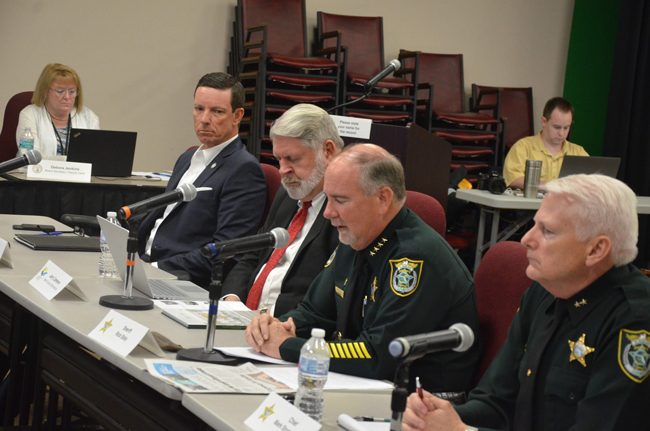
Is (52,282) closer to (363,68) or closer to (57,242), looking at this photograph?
(57,242)

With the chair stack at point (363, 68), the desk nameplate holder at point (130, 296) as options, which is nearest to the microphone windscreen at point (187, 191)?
the desk nameplate holder at point (130, 296)

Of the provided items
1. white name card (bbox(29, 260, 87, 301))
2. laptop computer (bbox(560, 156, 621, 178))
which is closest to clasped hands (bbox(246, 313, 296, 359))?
white name card (bbox(29, 260, 87, 301))

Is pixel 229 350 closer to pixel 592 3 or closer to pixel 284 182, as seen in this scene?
→ pixel 284 182

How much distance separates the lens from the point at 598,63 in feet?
31.6

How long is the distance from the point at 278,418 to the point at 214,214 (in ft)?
7.59

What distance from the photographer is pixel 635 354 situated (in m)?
1.86

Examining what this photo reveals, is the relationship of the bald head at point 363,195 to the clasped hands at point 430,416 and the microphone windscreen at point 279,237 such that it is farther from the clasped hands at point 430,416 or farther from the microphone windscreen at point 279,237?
the clasped hands at point 430,416

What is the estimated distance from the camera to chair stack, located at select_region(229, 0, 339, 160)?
759 centimetres

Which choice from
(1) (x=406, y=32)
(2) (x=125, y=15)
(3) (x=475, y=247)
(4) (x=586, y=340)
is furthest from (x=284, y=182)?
(1) (x=406, y=32)

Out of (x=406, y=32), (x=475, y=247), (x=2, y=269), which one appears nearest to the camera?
(x=2, y=269)

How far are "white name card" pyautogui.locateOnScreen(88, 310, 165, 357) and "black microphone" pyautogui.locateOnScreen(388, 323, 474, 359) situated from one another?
3.05 ft

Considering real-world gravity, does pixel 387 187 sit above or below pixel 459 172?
above

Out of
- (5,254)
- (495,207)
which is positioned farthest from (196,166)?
(495,207)

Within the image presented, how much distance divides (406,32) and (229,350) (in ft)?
23.1
